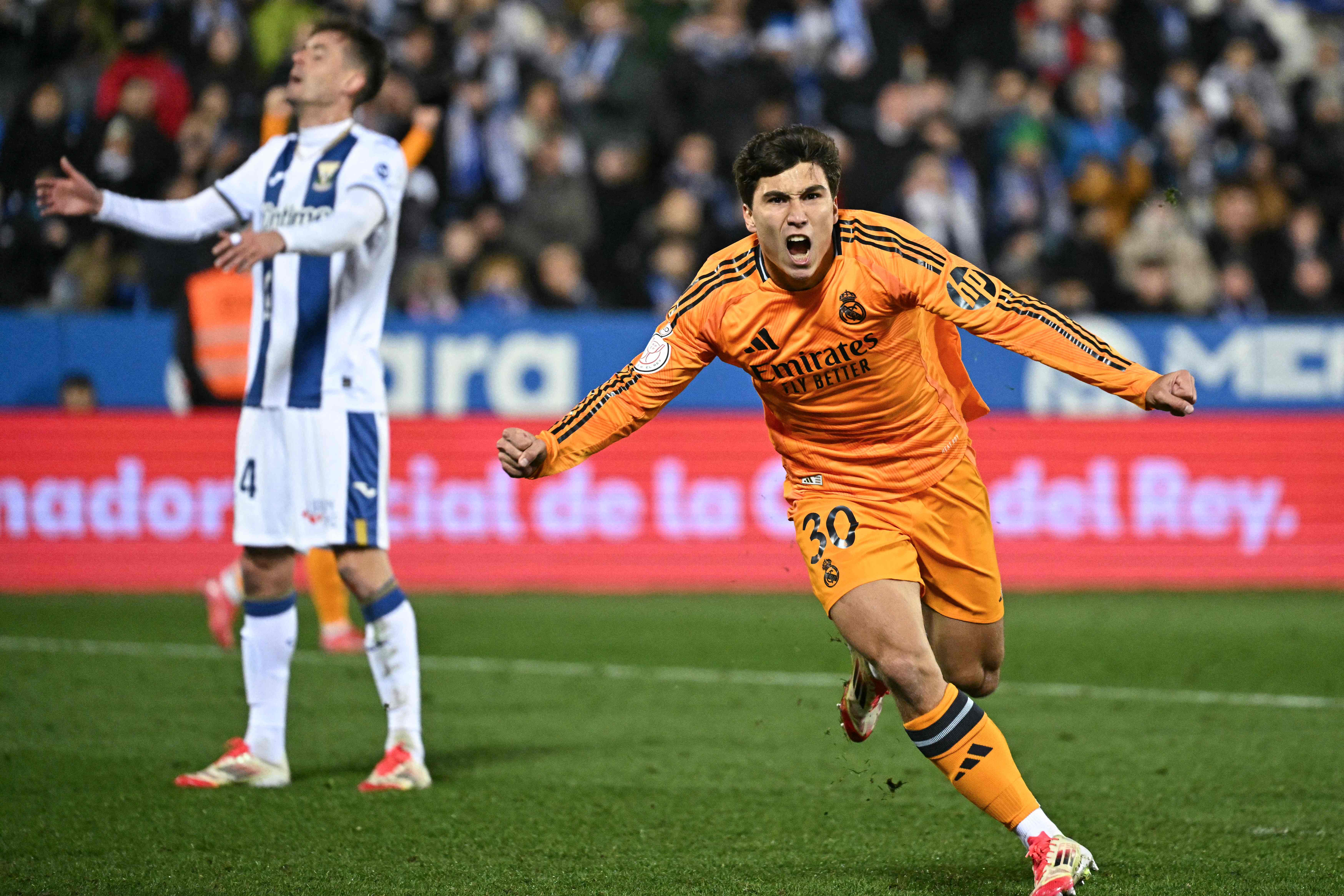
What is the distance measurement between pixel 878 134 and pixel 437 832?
1004 centimetres

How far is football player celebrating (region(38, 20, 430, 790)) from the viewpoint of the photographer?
6.12m

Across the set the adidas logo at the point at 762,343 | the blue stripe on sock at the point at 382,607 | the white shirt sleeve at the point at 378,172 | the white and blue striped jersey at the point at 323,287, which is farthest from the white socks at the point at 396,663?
the adidas logo at the point at 762,343

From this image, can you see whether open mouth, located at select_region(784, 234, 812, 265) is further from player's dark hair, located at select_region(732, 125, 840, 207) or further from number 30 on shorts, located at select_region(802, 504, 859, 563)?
number 30 on shorts, located at select_region(802, 504, 859, 563)

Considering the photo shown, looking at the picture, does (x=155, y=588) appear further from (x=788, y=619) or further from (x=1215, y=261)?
(x=1215, y=261)

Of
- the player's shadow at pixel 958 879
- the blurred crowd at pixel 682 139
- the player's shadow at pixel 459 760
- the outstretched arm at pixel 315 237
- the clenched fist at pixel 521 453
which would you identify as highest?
the blurred crowd at pixel 682 139

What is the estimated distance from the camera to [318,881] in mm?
4766

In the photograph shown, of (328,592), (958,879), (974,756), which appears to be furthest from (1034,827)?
(328,592)

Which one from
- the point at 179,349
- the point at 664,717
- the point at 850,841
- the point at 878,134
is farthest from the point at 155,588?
the point at 850,841

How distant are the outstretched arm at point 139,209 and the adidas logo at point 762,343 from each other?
243cm

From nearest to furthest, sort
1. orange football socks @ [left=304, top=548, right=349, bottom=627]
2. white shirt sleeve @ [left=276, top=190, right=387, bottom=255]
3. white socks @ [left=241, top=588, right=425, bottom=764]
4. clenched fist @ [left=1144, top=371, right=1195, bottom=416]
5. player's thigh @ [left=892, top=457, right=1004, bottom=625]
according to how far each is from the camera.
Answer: clenched fist @ [left=1144, top=371, right=1195, bottom=416]
player's thigh @ [left=892, top=457, right=1004, bottom=625]
white shirt sleeve @ [left=276, top=190, right=387, bottom=255]
white socks @ [left=241, top=588, right=425, bottom=764]
orange football socks @ [left=304, top=548, right=349, bottom=627]

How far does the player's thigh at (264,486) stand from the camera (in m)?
6.12

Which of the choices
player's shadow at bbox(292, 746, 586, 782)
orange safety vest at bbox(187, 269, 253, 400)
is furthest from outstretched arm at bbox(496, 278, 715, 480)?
orange safety vest at bbox(187, 269, 253, 400)

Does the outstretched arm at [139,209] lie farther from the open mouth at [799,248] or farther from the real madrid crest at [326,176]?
the open mouth at [799,248]

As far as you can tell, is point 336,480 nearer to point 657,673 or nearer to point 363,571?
point 363,571
